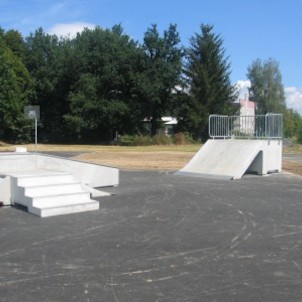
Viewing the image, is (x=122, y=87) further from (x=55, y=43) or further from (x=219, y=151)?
(x=219, y=151)

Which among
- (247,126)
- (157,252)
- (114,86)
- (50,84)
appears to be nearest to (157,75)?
(114,86)

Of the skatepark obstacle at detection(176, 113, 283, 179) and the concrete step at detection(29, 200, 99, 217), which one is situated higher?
the skatepark obstacle at detection(176, 113, 283, 179)

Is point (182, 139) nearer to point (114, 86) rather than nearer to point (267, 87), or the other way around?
point (114, 86)

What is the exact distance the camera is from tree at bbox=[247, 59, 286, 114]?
93875 mm

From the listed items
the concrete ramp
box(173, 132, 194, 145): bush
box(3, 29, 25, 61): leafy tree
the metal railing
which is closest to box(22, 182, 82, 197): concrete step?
the concrete ramp

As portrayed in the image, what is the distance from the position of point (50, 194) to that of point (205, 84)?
157 ft

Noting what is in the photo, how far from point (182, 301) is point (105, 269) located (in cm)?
141

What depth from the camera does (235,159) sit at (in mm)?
18906

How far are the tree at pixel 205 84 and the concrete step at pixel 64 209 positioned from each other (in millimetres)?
45621

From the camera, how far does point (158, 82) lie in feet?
179

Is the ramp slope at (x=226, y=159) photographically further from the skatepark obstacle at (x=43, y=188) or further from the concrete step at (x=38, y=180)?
the concrete step at (x=38, y=180)

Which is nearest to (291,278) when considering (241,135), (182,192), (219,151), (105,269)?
(105,269)

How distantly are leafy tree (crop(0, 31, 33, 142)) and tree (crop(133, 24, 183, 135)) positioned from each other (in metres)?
13.3

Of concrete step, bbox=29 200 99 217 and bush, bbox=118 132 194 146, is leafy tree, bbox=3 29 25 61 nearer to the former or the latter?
bush, bbox=118 132 194 146
